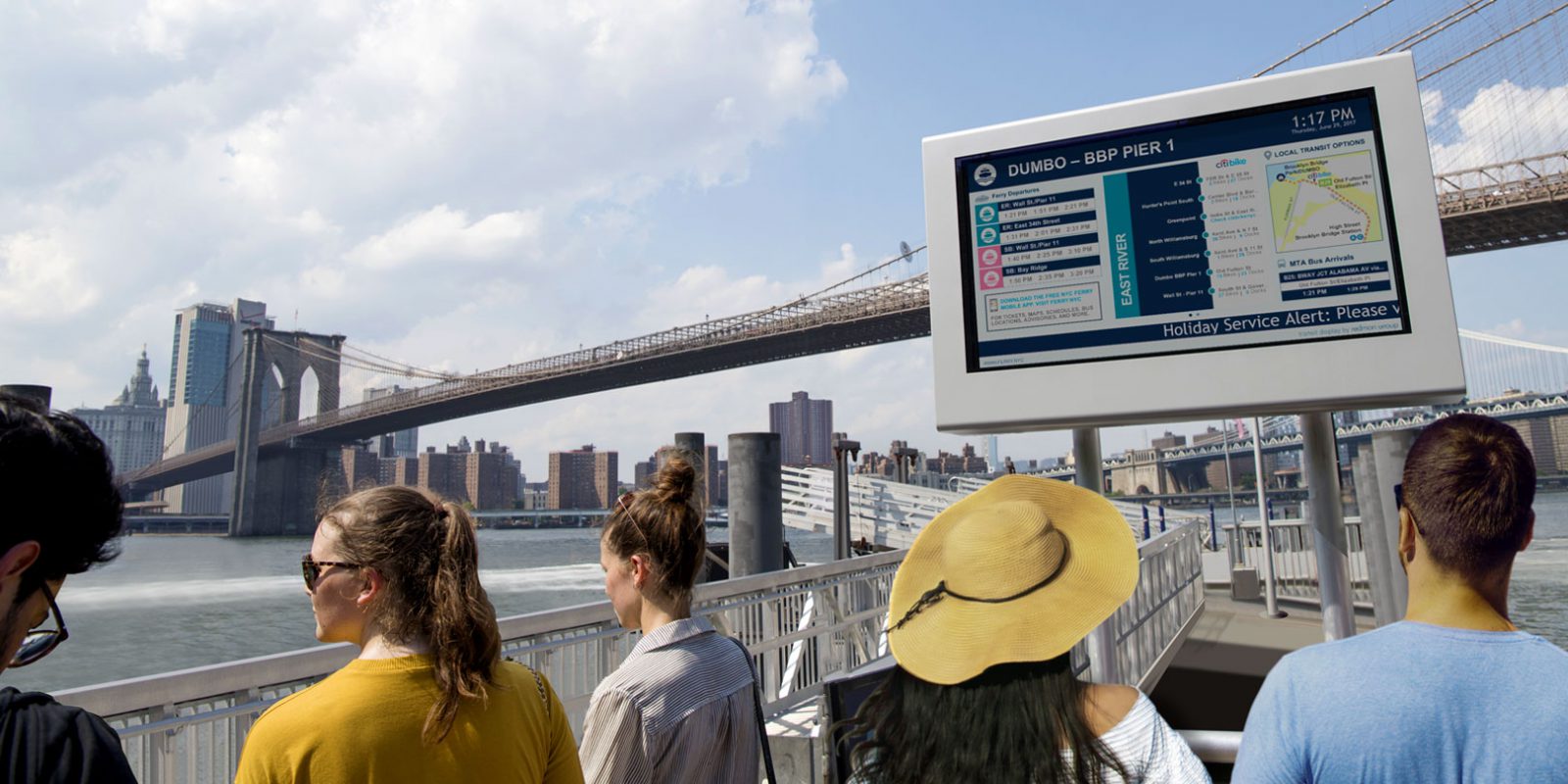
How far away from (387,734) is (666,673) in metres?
0.61

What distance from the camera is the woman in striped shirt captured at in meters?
1.66

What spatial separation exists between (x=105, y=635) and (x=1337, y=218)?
77.3ft

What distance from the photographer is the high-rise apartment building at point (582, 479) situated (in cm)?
6662

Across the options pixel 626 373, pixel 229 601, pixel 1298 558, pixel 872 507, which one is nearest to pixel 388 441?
pixel 626 373

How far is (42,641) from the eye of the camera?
1043 mm

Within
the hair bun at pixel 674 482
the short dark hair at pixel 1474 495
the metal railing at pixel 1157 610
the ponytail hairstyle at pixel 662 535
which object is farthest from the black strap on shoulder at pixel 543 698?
the metal railing at pixel 1157 610

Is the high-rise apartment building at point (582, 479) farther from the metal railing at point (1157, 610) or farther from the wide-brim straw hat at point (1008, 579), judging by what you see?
the wide-brim straw hat at point (1008, 579)

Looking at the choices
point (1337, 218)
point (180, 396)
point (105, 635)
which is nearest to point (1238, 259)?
point (1337, 218)

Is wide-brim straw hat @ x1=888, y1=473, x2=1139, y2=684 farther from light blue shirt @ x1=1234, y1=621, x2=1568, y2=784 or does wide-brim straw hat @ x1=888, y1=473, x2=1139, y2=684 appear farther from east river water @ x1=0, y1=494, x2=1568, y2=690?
east river water @ x1=0, y1=494, x2=1568, y2=690

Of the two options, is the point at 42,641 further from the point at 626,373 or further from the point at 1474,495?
the point at 626,373

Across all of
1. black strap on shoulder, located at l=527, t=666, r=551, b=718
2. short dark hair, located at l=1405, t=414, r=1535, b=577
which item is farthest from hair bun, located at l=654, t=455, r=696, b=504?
short dark hair, located at l=1405, t=414, r=1535, b=577

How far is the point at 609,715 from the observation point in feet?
5.45

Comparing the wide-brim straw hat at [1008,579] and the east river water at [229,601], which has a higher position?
the wide-brim straw hat at [1008,579]

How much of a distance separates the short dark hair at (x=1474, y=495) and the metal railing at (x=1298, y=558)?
9.97 meters
